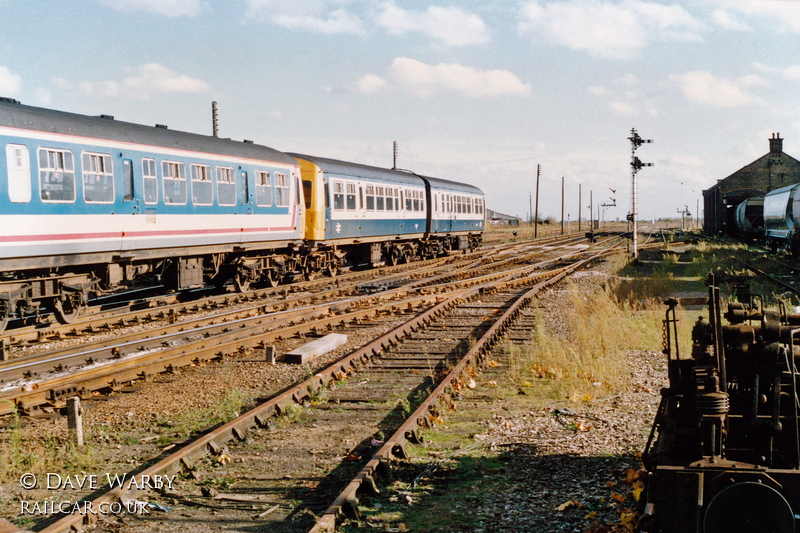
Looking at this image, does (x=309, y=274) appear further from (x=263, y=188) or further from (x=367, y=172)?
(x=367, y=172)

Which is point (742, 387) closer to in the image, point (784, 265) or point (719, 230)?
point (784, 265)

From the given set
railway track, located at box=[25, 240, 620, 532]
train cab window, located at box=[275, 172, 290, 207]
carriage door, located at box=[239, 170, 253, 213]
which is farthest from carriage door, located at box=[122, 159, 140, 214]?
railway track, located at box=[25, 240, 620, 532]

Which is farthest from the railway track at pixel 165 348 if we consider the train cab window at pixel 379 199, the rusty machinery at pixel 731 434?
the train cab window at pixel 379 199

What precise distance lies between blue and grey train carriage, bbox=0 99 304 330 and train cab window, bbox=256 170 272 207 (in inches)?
1.2

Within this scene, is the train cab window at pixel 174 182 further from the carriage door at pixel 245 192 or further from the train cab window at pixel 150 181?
the carriage door at pixel 245 192

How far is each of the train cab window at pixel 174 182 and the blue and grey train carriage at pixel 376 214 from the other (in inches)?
236

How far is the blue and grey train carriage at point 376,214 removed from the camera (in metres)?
21.2

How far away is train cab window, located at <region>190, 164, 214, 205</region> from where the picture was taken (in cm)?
1556

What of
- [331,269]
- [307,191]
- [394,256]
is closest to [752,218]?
[394,256]

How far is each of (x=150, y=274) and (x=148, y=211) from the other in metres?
1.66

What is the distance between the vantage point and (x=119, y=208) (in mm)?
13406

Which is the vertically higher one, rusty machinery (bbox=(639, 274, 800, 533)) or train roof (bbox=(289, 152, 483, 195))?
train roof (bbox=(289, 152, 483, 195))

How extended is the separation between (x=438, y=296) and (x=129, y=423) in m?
10.5

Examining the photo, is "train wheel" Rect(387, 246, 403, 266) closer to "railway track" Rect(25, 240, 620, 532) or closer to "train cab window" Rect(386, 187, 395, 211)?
"train cab window" Rect(386, 187, 395, 211)
